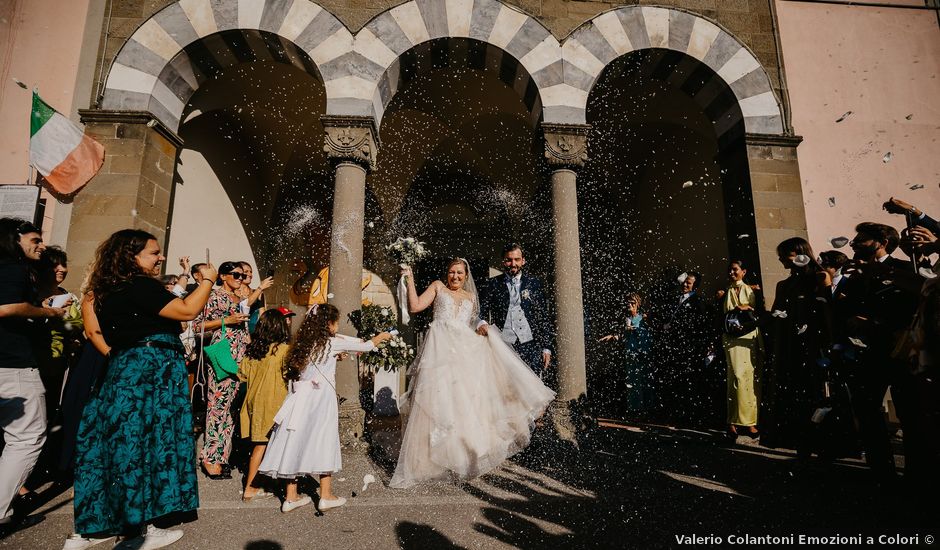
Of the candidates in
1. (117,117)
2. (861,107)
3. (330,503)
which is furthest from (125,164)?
(861,107)

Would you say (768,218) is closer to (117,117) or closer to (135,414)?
(135,414)

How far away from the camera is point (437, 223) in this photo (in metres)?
9.53

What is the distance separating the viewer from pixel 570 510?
295 cm

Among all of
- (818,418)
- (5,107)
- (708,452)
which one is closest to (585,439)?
(708,452)

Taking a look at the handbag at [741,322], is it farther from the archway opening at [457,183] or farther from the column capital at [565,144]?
the archway opening at [457,183]

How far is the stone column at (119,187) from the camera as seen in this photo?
523 centimetres

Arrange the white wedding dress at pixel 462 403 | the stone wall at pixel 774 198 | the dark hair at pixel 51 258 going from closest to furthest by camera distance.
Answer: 1. the white wedding dress at pixel 462 403
2. the dark hair at pixel 51 258
3. the stone wall at pixel 774 198

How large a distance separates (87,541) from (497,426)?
2634 mm

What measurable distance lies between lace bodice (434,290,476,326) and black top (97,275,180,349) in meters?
2.17

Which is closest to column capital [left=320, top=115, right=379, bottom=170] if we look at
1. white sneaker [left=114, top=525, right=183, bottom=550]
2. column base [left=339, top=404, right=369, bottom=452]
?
column base [left=339, top=404, right=369, bottom=452]

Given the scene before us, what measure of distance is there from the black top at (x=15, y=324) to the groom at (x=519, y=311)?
3.63 meters

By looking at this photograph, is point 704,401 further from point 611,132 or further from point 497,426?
point 611,132

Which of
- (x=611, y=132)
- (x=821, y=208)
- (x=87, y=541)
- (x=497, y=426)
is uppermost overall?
(x=611, y=132)

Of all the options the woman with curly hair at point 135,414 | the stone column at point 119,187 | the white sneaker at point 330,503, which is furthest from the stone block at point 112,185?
the white sneaker at point 330,503
